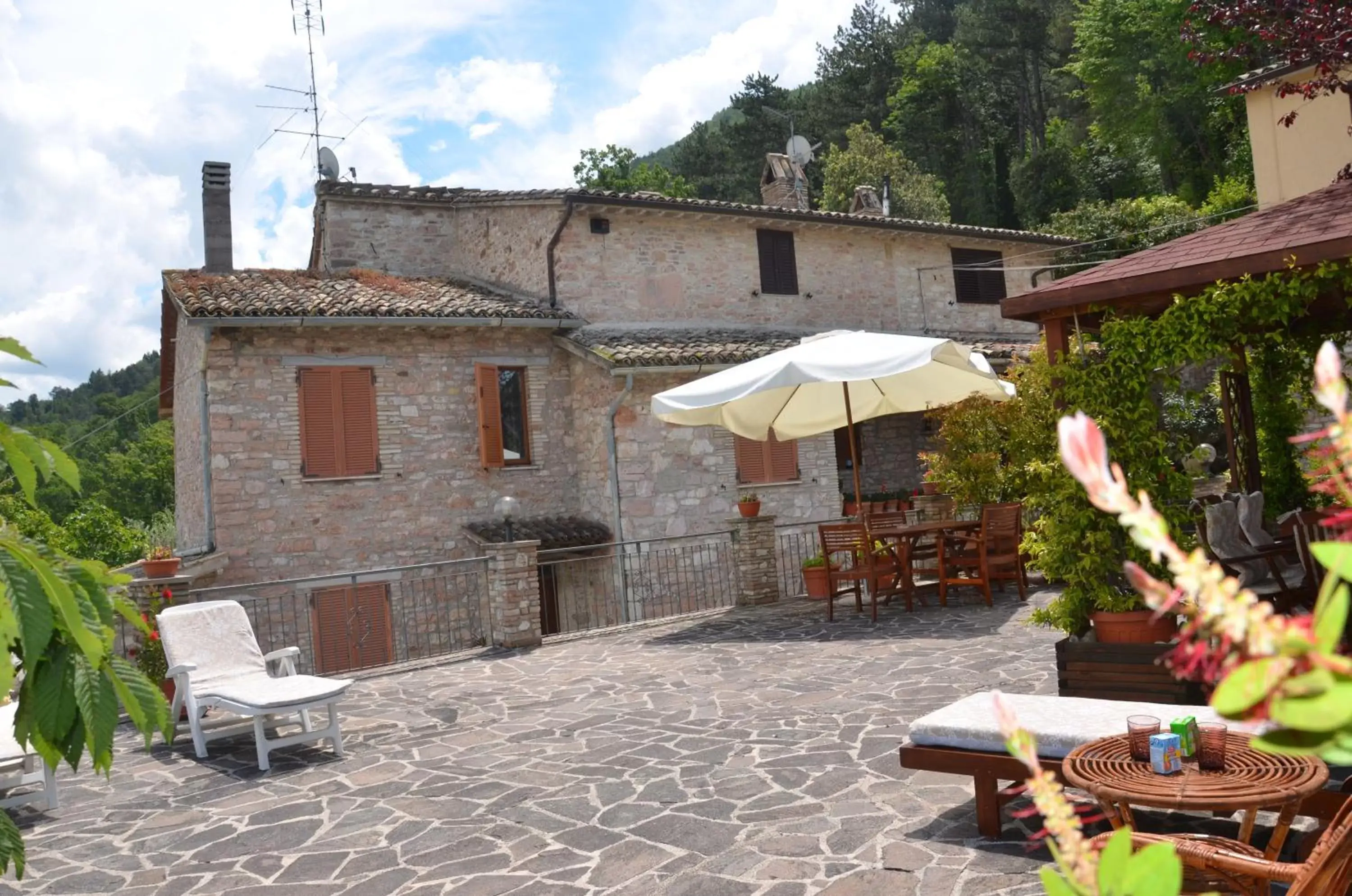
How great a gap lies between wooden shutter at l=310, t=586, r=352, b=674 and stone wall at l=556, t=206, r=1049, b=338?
17.6 feet

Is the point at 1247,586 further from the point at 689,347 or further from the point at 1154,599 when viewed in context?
the point at 689,347

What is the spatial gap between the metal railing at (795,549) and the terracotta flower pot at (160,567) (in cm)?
769

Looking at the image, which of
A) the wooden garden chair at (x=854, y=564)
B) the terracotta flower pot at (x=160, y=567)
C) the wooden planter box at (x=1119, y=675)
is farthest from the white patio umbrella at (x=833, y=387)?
the terracotta flower pot at (x=160, y=567)

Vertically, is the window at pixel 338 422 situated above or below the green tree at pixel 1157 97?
below

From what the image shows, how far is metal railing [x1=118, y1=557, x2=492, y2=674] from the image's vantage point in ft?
43.1

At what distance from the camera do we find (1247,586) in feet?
22.0

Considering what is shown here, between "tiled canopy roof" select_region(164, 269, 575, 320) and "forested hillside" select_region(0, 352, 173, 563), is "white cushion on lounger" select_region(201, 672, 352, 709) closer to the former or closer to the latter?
"tiled canopy roof" select_region(164, 269, 575, 320)

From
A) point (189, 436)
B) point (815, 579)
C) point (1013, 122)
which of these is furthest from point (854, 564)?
point (1013, 122)

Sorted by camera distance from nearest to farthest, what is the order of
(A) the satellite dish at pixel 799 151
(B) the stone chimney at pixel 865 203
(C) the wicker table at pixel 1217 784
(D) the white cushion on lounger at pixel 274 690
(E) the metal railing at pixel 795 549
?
(C) the wicker table at pixel 1217 784, (D) the white cushion on lounger at pixel 274 690, (E) the metal railing at pixel 795 549, (B) the stone chimney at pixel 865 203, (A) the satellite dish at pixel 799 151

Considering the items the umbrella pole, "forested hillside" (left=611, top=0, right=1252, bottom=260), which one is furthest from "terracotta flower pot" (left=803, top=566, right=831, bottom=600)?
"forested hillside" (left=611, top=0, right=1252, bottom=260)

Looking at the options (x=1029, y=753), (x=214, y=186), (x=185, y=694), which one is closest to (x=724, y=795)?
(x=185, y=694)

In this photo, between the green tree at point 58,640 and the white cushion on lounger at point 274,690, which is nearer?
the green tree at point 58,640

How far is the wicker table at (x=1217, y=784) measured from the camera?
2.96 metres

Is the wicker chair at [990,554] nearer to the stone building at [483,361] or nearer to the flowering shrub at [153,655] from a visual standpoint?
the stone building at [483,361]
